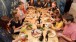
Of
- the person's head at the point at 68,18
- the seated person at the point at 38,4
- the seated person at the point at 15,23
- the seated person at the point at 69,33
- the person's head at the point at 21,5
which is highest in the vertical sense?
the person's head at the point at 21,5

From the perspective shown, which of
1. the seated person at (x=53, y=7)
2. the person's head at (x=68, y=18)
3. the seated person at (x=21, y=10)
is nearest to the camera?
the seated person at (x=21, y=10)

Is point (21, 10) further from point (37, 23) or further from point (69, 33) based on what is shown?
point (69, 33)

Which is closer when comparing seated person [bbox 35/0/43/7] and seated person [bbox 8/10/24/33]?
seated person [bbox 8/10/24/33]

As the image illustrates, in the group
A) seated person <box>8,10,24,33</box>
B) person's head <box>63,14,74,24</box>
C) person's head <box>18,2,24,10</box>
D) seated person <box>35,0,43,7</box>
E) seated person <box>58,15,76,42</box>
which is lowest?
seated person <box>58,15,76,42</box>

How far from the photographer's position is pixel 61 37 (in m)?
1.82

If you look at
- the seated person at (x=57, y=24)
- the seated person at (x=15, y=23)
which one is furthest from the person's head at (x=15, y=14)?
the seated person at (x=57, y=24)

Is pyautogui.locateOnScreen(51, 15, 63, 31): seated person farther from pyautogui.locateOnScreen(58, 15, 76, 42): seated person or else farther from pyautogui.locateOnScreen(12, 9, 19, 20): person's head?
pyautogui.locateOnScreen(12, 9, 19, 20): person's head

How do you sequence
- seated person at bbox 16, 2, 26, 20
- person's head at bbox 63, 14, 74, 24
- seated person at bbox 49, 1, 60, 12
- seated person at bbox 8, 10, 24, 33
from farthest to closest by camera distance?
seated person at bbox 49, 1, 60, 12
person's head at bbox 63, 14, 74, 24
seated person at bbox 16, 2, 26, 20
seated person at bbox 8, 10, 24, 33

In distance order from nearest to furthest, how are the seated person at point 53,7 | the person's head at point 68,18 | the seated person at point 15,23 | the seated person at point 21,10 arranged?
1. the seated person at point 15,23
2. the seated person at point 21,10
3. the person's head at point 68,18
4. the seated person at point 53,7

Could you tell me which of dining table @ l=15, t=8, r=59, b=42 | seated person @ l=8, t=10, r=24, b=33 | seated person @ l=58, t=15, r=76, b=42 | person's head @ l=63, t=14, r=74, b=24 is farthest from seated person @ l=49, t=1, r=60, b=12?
seated person @ l=8, t=10, r=24, b=33

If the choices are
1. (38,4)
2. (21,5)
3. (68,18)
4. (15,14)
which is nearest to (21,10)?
(21,5)

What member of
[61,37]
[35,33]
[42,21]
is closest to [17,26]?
[35,33]

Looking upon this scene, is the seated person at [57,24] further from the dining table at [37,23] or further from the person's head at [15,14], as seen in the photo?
the person's head at [15,14]

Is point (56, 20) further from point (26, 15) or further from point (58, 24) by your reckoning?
point (26, 15)
